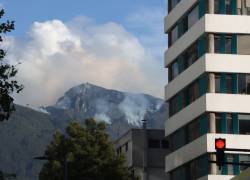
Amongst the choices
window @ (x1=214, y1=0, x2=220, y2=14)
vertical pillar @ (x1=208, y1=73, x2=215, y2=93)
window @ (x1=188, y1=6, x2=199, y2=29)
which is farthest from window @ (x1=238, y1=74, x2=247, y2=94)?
window @ (x1=188, y1=6, x2=199, y2=29)

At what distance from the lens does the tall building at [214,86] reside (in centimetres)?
7469

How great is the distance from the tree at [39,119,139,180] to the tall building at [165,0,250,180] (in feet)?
23.2

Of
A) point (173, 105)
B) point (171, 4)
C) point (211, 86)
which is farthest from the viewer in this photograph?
point (171, 4)

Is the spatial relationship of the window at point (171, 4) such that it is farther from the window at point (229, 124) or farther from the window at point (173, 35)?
the window at point (229, 124)

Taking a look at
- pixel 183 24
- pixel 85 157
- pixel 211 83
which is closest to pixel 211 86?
pixel 211 83

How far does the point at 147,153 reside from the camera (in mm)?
108000

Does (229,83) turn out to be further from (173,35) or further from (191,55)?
(173,35)

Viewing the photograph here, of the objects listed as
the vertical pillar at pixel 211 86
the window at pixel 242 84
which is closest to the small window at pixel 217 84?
the vertical pillar at pixel 211 86

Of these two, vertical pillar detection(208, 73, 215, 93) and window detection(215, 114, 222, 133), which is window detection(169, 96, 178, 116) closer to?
vertical pillar detection(208, 73, 215, 93)

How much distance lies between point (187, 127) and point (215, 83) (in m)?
6.19

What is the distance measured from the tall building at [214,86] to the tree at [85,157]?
278 inches

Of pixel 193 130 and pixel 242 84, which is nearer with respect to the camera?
pixel 242 84

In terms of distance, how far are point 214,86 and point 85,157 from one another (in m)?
15.6

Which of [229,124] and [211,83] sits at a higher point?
[211,83]
